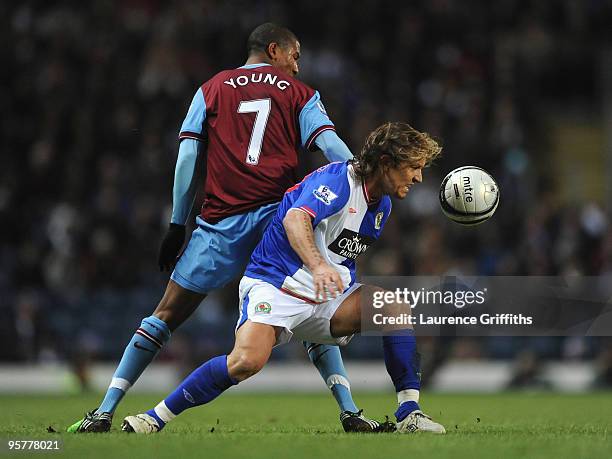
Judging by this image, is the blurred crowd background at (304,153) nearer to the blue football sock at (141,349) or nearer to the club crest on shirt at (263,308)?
the blue football sock at (141,349)

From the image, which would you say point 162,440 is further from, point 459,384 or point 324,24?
point 324,24

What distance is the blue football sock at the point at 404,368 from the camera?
5742 millimetres

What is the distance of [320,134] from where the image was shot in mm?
6164

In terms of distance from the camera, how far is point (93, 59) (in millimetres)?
15469

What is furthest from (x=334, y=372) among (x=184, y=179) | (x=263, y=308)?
(x=184, y=179)

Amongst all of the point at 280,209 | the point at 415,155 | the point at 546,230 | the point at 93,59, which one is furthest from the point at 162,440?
the point at 93,59

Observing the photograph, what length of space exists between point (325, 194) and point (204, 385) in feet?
3.57

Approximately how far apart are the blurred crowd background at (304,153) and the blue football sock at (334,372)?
639cm

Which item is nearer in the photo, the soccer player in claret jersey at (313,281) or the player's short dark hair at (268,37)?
the soccer player in claret jersey at (313,281)

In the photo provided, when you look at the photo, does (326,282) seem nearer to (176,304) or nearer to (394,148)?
(394,148)

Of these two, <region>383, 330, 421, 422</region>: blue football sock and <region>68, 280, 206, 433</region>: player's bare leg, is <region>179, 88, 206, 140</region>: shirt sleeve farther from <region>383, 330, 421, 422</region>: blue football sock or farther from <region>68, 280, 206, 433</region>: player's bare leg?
<region>383, 330, 421, 422</region>: blue football sock

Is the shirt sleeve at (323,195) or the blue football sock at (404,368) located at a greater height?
the shirt sleeve at (323,195)

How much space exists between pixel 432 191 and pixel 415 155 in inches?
334

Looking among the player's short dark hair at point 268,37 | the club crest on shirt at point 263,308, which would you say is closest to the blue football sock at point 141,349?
the club crest on shirt at point 263,308
